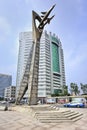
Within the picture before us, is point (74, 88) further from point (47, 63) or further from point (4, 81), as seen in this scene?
point (4, 81)

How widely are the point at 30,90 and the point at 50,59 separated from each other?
299 ft

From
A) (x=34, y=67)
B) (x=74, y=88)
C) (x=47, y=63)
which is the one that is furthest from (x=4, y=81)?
(x=34, y=67)

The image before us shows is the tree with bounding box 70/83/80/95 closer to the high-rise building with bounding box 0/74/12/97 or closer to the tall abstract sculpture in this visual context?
the tall abstract sculpture

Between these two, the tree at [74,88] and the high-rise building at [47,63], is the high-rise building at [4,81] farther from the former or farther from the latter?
the tree at [74,88]

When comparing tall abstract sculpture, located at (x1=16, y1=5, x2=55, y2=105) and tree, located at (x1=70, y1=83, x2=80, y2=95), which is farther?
tree, located at (x1=70, y1=83, x2=80, y2=95)

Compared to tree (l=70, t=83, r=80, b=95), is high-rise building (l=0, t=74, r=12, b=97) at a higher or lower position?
higher

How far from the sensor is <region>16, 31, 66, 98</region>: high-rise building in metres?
100

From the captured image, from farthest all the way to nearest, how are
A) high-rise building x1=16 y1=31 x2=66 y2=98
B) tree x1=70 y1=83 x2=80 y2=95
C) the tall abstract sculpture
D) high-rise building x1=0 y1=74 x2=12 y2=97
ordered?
high-rise building x1=0 y1=74 x2=12 y2=97 < high-rise building x1=16 y1=31 x2=66 y2=98 < tree x1=70 y1=83 x2=80 y2=95 < the tall abstract sculpture

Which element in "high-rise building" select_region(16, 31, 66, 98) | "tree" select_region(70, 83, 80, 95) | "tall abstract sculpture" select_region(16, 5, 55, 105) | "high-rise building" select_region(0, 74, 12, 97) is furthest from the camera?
"high-rise building" select_region(0, 74, 12, 97)

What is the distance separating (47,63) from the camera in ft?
347

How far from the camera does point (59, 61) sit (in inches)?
4724

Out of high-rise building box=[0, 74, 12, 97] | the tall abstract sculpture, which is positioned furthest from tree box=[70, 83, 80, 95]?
high-rise building box=[0, 74, 12, 97]

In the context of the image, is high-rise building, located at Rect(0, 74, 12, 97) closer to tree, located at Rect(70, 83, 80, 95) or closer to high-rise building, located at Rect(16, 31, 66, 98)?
high-rise building, located at Rect(16, 31, 66, 98)

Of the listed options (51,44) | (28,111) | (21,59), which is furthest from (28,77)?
(51,44)
